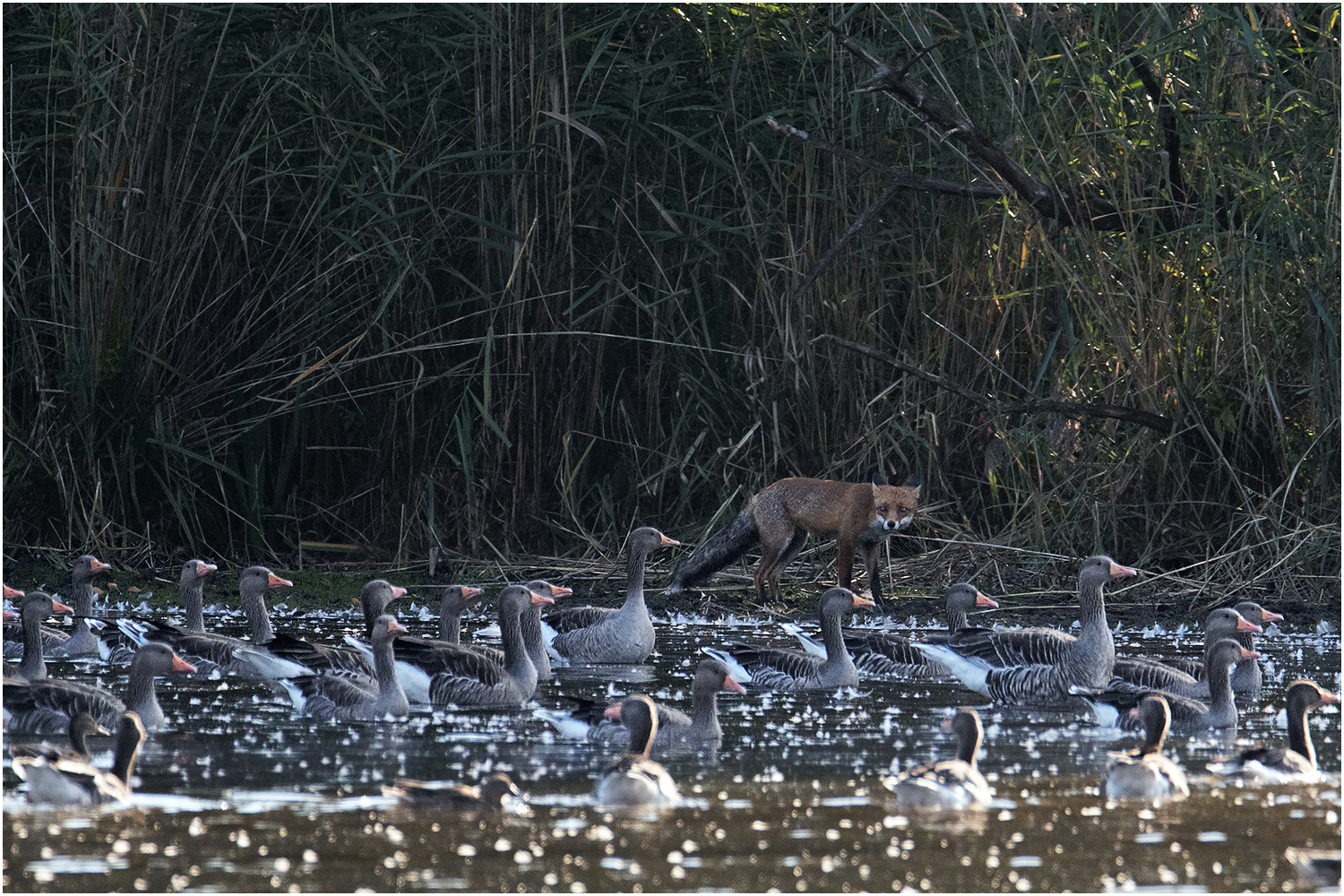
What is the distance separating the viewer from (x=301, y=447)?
14430 mm

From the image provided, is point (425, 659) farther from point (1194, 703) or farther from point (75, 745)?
point (1194, 703)

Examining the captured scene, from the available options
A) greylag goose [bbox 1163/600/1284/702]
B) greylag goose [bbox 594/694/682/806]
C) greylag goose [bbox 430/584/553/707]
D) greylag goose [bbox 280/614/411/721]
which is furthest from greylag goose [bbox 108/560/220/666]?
greylag goose [bbox 1163/600/1284/702]

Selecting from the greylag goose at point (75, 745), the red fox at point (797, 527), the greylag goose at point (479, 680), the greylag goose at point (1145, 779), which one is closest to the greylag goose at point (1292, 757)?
the greylag goose at point (1145, 779)

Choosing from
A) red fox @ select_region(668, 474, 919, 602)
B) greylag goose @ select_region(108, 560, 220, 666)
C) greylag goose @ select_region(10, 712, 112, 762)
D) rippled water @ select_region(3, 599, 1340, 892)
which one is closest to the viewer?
rippled water @ select_region(3, 599, 1340, 892)

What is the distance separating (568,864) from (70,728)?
8.89ft

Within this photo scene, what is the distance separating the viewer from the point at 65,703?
8.02 meters

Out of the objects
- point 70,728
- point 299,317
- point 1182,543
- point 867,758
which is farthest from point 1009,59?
point 70,728

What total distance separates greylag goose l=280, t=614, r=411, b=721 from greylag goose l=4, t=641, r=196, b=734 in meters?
0.67

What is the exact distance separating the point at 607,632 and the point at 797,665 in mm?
1299

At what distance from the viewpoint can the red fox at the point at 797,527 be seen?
42.1 feet

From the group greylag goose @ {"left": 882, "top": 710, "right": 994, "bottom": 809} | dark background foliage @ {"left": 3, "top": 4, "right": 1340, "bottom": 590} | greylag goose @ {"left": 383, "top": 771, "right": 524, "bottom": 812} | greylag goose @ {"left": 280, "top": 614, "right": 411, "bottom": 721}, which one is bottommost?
greylag goose @ {"left": 280, "top": 614, "right": 411, "bottom": 721}

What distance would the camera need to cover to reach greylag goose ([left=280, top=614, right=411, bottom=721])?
848 cm

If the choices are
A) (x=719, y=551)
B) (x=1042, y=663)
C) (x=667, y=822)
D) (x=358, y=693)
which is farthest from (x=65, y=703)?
(x=719, y=551)

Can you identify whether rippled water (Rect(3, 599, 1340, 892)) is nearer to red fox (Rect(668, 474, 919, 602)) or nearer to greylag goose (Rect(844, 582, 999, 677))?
greylag goose (Rect(844, 582, 999, 677))
